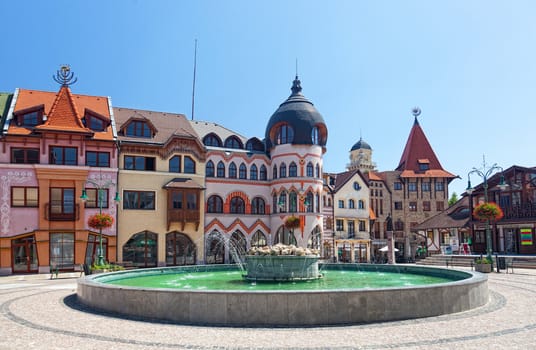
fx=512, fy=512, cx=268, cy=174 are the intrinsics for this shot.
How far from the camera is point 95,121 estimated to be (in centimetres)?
4053

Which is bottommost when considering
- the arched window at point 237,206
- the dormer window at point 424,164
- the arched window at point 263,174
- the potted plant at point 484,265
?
the potted plant at point 484,265

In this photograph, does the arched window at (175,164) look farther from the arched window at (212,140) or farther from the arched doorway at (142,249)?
the arched doorway at (142,249)

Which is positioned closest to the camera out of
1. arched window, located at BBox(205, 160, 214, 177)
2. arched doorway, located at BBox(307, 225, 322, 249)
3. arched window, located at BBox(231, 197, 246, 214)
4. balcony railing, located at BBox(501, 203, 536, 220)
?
balcony railing, located at BBox(501, 203, 536, 220)

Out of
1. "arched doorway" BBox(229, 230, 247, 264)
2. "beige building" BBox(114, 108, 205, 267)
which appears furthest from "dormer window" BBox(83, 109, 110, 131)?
"arched doorway" BBox(229, 230, 247, 264)

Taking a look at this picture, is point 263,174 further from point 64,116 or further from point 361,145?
point 361,145

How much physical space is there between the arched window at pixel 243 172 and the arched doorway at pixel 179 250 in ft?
26.1

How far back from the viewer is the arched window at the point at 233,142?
48.0m

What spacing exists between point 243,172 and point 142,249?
1190 cm

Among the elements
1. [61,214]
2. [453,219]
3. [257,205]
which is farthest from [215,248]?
[453,219]

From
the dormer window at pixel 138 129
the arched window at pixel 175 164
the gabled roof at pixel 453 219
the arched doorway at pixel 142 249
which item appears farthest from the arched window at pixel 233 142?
the gabled roof at pixel 453 219

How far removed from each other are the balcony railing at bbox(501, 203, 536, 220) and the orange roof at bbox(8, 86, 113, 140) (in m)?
34.5

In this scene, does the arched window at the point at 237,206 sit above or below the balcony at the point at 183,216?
above

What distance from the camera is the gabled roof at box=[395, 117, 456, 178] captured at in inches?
2581

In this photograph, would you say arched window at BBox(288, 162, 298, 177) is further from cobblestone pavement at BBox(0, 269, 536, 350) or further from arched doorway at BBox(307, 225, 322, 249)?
cobblestone pavement at BBox(0, 269, 536, 350)
